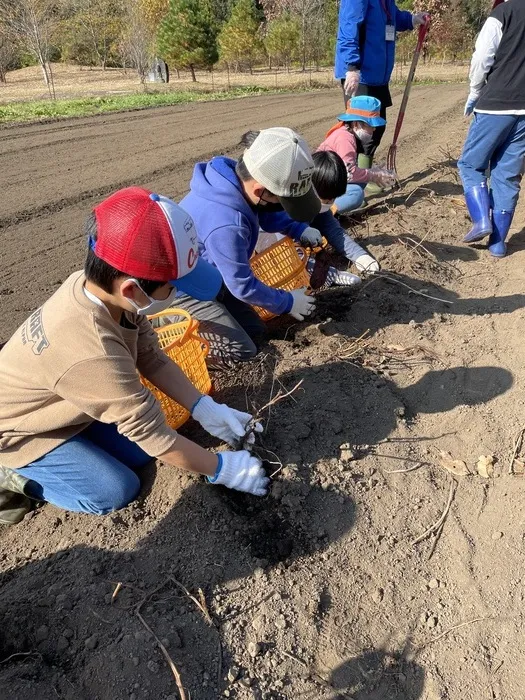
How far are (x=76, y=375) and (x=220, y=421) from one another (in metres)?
0.67

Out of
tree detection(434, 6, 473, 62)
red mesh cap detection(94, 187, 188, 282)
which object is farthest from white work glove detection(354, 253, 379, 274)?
tree detection(434, 6, 473, 62)

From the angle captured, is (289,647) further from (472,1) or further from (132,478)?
(472,1)

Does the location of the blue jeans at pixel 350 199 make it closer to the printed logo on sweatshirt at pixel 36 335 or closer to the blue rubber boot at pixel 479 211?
the blue rubber boot at pixel 479 211

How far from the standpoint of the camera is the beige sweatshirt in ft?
5.30

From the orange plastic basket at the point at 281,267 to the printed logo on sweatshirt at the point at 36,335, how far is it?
159 cm

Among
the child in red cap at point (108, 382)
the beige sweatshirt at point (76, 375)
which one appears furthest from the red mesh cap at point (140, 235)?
the beige sweatshirt at point (76, 375)

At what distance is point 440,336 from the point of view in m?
3.00

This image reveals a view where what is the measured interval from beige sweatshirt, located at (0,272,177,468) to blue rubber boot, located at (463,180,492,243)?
9.48ft

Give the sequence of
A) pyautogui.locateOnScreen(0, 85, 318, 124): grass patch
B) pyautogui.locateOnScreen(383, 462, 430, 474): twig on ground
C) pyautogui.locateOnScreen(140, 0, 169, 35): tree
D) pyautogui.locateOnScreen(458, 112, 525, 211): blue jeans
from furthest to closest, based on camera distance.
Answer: pyautogui.locateOnScreen(140, 0, 169, 35): tree
pyautogui.locateOnScreen(0, 85, 318, 124): grass patch
pyautogui.locateOnScreen(458, 112, 525, 211): blue jeans
pyautogui.locateOnScreen(383, 462, 430, 474): twig on ground

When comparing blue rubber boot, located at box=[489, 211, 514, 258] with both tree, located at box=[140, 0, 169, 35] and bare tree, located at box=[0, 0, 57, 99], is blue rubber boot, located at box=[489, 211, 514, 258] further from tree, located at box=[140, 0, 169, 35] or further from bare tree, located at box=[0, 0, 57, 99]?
tree, located at box=[140, 0, 169, 35]

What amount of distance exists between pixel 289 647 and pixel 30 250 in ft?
13.3

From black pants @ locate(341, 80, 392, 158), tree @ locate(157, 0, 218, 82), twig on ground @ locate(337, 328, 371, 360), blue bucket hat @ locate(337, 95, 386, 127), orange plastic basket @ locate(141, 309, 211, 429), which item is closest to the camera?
orange plastic basket @ locate(141, 309, 211, 429)

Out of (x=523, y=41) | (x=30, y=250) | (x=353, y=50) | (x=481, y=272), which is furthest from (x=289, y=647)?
(x=353, y=50)

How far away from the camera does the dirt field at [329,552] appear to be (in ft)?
5.27
